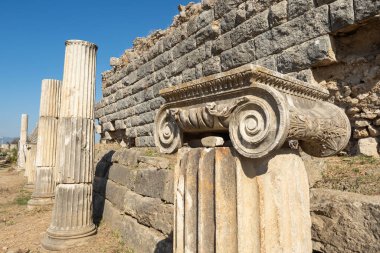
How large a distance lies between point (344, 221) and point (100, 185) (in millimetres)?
6145

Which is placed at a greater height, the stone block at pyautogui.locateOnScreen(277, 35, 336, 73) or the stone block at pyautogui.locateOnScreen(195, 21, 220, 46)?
the stone block at pyautogui.locateOnScreen(195, 21, 220, 46)

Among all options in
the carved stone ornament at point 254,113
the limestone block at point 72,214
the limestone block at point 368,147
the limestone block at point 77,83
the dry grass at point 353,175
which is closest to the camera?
the carved stone ornament at point 254,113

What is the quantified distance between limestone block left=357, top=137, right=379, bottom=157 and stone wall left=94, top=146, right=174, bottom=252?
235 centimetres

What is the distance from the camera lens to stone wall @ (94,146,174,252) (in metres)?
4.05

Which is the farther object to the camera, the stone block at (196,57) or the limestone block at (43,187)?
the limestone block at (43,187)

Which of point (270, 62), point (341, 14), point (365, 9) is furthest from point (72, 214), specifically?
point (365, 9)

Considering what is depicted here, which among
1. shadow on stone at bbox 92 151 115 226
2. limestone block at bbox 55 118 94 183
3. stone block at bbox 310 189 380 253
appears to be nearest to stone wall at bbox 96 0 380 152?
shadow on stone at bbox 92 151 115 226

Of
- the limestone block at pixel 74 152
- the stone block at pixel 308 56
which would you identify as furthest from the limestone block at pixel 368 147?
the limestone block at pixel 74 152

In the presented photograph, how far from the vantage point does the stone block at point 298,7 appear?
12.3 feet

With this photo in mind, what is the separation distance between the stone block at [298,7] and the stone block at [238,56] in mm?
727

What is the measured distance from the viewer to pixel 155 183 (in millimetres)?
4469

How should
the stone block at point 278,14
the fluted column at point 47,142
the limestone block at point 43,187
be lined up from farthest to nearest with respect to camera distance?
the fluted column at point 47,142 < the limestone block at point 43,187 < the stone block at point 278,14

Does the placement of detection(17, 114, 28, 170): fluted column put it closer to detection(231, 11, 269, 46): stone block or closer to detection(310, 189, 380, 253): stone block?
detection(231, 11, 269, 46): stone block

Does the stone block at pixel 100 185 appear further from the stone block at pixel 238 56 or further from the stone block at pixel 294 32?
the stone block at pixel 294 32
